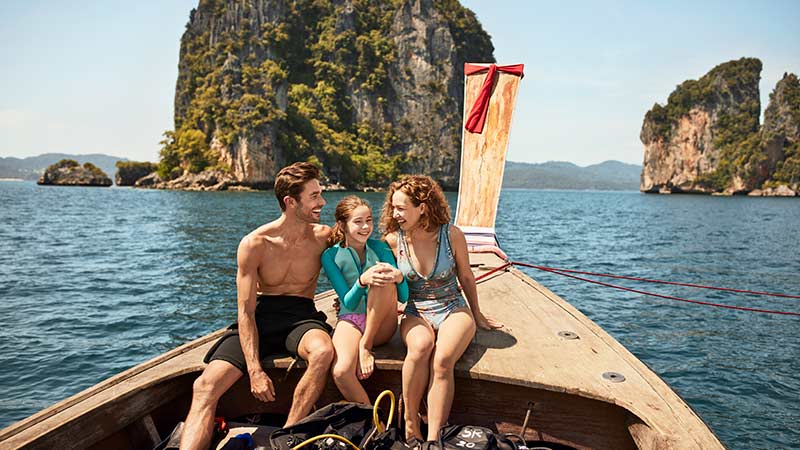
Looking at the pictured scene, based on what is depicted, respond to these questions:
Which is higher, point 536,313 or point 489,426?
point 536,313

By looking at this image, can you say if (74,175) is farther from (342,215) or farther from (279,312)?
(342,215)

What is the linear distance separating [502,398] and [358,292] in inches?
44.0

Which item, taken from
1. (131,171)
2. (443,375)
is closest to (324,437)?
(443,375)

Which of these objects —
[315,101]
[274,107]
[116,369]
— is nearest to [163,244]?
[116,369]

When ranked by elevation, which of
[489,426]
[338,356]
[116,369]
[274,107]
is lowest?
[116,369]

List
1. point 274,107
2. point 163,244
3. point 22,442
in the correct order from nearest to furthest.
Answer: point 22,442 < point 163,244 < point 274,107

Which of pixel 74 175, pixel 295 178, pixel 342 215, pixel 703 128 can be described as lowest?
pixel 342 215

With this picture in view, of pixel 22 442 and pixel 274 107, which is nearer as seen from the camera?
pixel 22 442

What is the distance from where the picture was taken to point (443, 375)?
2.94 m

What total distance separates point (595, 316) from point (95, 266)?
14.6m

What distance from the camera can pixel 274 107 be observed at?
74.3 meters

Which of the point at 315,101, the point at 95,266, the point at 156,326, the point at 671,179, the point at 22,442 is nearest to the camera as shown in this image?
the point at 22,442

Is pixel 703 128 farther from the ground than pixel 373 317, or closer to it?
farther from the ground

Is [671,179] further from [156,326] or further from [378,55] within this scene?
[156,326]
